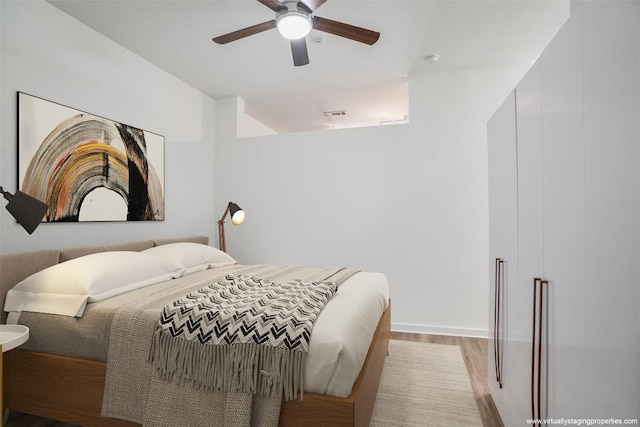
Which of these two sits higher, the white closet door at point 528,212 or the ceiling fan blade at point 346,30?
the ceiling fan blade at point 346,30

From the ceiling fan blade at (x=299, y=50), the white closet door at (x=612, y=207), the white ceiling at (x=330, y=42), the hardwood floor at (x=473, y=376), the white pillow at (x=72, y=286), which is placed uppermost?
the white ceiling at (x=330, y=42)

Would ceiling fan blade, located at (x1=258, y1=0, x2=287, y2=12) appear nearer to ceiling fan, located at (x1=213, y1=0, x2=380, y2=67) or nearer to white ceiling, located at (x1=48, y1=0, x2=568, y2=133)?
ceiling fan, located at (x1=213, y1=0, x2=380, y2=67)

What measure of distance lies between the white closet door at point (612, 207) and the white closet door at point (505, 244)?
72 centimetres

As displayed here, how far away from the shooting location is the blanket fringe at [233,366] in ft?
4.44

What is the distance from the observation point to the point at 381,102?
4309 mm

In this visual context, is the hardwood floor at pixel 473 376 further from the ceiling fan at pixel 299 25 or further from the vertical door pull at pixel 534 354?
the ceiling fan at pixel 299 25

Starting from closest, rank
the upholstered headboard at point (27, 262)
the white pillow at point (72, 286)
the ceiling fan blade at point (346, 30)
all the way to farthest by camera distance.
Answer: the white pillow at point (72, 286) → the upholstered headboard at point (27, 262) → the ceiling fan blade at point (346, 30)

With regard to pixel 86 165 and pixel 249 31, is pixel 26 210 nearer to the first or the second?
pixel 86 165

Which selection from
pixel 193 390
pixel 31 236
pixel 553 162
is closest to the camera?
pixel 553 162

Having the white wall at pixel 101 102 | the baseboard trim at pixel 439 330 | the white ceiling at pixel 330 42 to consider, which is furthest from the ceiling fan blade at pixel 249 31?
the baseboard trim at pixel 439 330

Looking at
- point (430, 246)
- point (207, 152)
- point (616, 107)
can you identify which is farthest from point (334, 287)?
point (207, 152)

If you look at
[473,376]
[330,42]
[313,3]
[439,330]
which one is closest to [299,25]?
[313,3]

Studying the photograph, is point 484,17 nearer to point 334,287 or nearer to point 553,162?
point 553,162

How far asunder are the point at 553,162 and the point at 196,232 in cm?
354
